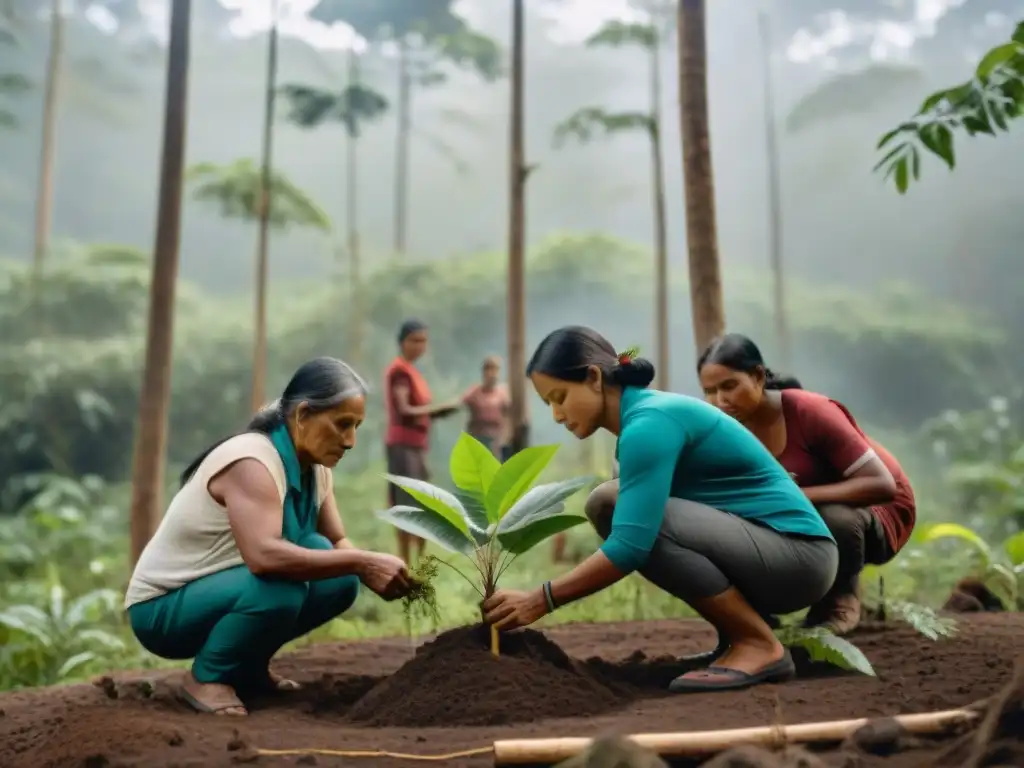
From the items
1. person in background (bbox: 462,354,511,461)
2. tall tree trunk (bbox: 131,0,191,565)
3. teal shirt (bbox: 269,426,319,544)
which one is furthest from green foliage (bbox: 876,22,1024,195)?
person in background (bbox: 462,354,511,461)

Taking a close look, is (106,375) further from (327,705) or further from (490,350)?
(327,705)

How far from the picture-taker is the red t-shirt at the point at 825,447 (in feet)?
9.62

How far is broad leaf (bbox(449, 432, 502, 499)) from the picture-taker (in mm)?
2672

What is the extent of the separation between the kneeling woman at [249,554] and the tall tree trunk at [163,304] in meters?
2.86

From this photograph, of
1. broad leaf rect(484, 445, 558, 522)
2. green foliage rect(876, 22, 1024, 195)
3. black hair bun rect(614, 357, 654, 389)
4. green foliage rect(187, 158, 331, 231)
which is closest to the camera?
black hair bun rect(614, 357, 654, 389)

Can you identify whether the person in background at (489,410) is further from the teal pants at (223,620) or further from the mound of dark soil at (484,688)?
the mound of dark soil at (484,688)

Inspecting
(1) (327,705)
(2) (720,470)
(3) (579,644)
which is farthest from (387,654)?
(2) (720,470)

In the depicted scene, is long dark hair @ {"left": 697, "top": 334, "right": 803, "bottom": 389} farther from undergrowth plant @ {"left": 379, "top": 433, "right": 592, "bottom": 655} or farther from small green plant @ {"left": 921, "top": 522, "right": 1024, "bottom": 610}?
small green plant @ {"left": 921, "top": 522, "right": 1024, "bottom": 610}

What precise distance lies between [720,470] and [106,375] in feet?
37.9

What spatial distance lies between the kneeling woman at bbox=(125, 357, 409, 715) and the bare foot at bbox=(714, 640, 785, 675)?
888mm

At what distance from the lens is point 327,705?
2.66 meters

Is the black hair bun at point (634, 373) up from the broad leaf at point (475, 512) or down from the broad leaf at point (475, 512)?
up

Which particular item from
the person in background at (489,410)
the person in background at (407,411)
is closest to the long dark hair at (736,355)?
the person in background at (407,411)

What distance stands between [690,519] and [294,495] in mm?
1138
